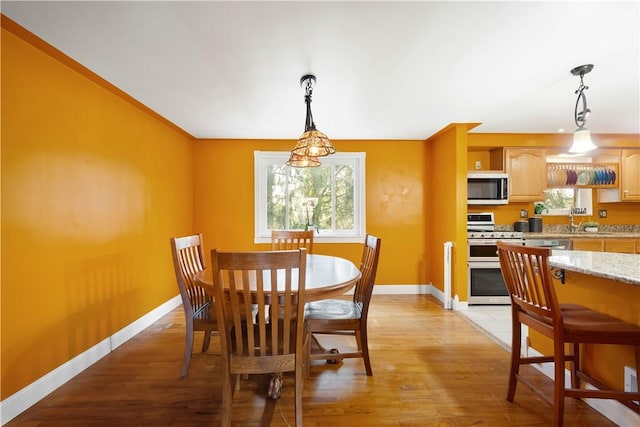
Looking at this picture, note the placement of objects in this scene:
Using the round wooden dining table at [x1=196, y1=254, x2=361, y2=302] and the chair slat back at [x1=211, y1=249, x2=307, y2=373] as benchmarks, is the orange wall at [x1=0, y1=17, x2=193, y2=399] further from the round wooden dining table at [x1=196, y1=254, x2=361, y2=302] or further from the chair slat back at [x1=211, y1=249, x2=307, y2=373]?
the chair slat back at [x1=211, y1=249, x2=307, y2=373]

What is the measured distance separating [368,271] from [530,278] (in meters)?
0.98

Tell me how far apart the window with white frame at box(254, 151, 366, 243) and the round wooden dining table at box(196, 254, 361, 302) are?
189 cm

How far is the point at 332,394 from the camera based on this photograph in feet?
6.14

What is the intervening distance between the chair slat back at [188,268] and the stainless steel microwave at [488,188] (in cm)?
340

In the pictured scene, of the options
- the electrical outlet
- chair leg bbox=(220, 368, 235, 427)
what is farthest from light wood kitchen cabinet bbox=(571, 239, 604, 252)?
chair leg bbox=(220, 368, 235, 427)

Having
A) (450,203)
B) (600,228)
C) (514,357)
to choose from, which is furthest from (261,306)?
(600,228)

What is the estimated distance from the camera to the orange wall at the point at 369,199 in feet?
13.6

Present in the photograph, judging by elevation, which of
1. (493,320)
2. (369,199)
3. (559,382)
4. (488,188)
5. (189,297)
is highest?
(488,188)

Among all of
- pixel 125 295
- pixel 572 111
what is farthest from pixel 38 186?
pixel 572 111

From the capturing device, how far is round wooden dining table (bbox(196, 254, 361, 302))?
1.60 m

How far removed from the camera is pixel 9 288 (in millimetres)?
1646

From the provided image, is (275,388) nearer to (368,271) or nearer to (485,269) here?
(368,271)

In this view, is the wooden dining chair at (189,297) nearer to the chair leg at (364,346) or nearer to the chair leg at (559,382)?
the chair leg at (364,346)

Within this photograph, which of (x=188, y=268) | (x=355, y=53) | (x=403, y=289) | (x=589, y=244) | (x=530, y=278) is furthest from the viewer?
(x=403, y=289)
